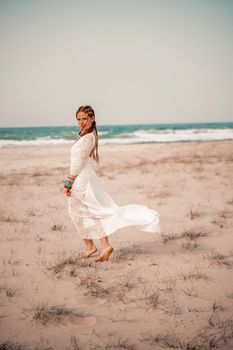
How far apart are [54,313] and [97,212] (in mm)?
1450

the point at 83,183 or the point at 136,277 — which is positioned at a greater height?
the point at 83,183

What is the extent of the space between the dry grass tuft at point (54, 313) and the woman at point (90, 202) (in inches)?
44.8

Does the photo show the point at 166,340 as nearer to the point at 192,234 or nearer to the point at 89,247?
the point at 89,247

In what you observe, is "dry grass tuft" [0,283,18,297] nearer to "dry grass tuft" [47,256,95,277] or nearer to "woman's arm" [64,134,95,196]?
"dry grass tuft" [47,256,95,277]

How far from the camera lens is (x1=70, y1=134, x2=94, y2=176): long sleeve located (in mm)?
3830

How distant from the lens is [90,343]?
2.49m

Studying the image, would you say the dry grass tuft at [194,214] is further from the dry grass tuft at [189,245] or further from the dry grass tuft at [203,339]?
the dry grass tuft at [203,339]

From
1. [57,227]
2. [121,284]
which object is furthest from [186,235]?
[57,227]

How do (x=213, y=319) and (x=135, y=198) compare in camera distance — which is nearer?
(x=213, y=319)

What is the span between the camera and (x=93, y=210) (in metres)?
3.98

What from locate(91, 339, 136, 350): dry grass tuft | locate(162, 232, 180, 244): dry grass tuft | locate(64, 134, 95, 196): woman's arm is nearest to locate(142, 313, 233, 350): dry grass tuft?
locate(91, 339, 136, 350): dry grass tuft

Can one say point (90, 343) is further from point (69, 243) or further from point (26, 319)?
point (69, 243)

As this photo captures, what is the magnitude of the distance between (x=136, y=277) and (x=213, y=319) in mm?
1111

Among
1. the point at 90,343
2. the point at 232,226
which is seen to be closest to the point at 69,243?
the point at 90,343
